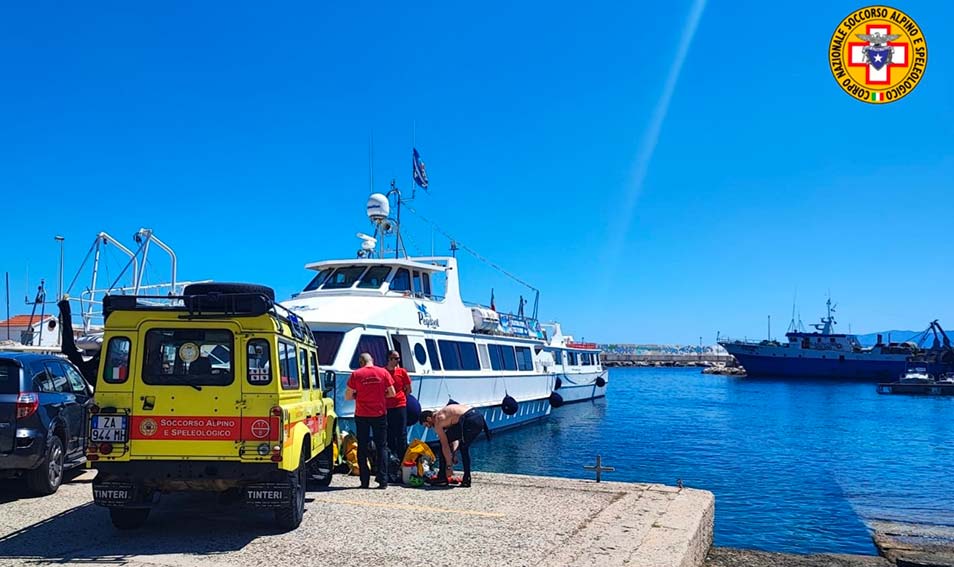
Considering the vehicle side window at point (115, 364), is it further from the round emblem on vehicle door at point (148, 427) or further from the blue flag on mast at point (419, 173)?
the blue flag on mast at point (419, 173)

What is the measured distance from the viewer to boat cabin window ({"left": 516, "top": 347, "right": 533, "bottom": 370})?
28709 mm

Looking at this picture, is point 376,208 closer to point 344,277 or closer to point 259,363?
point 344,277

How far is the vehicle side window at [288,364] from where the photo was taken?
24.3ft

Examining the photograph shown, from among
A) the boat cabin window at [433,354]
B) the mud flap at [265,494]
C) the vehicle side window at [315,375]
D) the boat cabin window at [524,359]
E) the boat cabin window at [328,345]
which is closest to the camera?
the mud flap at [265,494]

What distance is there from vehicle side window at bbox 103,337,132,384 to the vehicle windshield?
0.17m

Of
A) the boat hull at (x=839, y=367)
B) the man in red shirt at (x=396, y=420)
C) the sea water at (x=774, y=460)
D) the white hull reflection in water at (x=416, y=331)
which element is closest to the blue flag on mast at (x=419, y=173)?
the white hull reflection in water at (x=416, y=331)

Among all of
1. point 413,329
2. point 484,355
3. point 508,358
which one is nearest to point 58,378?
point 413,329

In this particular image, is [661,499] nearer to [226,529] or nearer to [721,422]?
[226,529]

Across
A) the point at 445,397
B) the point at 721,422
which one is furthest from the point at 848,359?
the point at 445,397

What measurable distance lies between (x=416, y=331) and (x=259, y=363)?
13158 millimetres

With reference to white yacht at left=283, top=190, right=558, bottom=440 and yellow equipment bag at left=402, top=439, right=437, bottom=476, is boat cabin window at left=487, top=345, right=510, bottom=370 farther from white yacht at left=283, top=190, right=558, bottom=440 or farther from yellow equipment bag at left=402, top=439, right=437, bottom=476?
yellow equipment bag at left=402, top=439, right=437, bottom=476

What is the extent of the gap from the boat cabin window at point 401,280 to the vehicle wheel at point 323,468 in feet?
38.5

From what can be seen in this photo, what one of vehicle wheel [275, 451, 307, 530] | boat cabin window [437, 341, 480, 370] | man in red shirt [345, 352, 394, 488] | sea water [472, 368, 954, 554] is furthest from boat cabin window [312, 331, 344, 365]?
vehicle wheel [275, 451, 307, 530]

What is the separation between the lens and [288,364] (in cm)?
781
